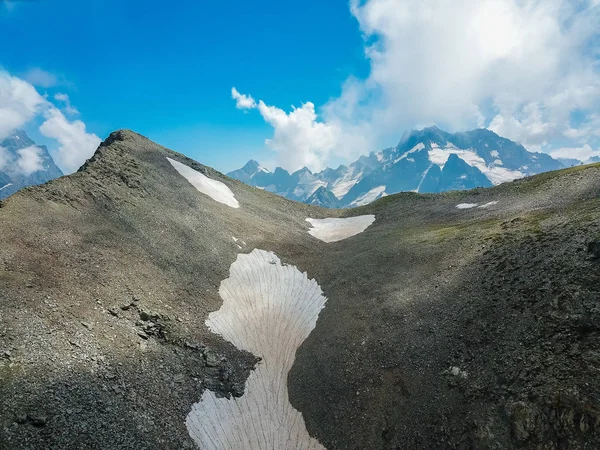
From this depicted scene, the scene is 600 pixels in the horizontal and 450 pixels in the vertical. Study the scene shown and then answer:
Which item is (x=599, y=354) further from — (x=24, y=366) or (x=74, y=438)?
(x=24, y=366)

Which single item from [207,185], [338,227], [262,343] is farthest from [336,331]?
[207,185]

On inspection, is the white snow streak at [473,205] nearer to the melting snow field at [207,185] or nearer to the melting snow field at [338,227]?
the melting snow field at [338,227]

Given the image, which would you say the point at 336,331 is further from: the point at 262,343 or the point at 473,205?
the point at 473,205

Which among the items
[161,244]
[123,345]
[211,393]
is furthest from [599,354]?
[161,244]

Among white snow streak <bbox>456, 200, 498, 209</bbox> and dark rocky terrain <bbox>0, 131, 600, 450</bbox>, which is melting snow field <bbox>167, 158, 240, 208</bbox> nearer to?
dark rocky terrain <bbox>0, 131, 600, 450</bbox>

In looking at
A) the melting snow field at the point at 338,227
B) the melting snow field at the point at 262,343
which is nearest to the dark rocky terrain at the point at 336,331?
the melting snow field at the point at 262,343

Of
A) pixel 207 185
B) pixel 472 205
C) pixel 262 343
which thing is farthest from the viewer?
pixel 207 185
